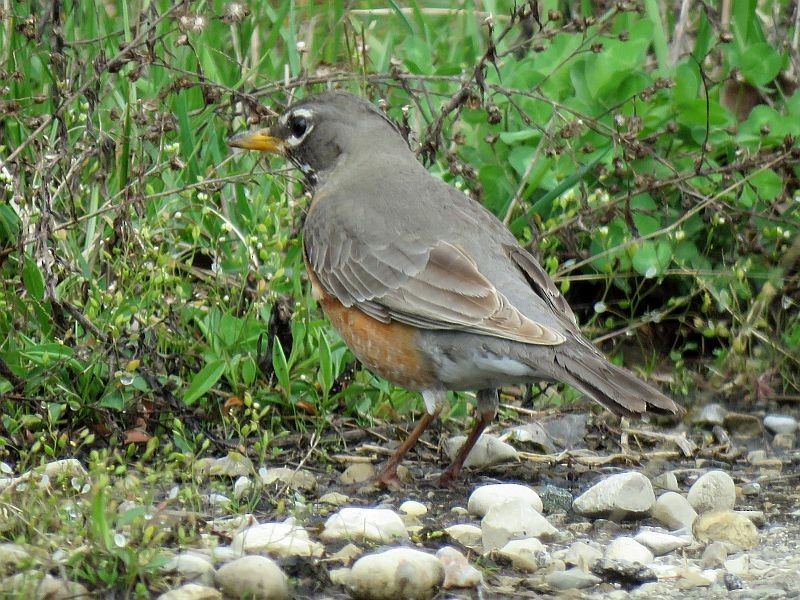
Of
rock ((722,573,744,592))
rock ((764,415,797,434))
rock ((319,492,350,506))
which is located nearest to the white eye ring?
rock ((319,492,350,506))

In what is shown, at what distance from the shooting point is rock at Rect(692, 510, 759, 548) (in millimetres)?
4059

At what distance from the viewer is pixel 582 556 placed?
3.81 metres

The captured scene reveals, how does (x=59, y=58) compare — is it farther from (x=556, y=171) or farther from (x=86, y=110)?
(x=556, y=171)

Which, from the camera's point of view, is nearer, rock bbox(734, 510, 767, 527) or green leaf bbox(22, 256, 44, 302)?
rock bbox(734, 510, 767, 527)

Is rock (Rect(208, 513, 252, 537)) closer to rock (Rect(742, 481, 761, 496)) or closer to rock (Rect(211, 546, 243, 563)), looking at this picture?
rock (Rect(211, 546, 243, 563))

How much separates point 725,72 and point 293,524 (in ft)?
12.1

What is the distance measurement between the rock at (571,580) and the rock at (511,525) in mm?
349

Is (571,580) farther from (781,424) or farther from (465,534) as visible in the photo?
(781,424)

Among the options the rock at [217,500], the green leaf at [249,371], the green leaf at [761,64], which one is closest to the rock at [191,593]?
the rock at [217,500]

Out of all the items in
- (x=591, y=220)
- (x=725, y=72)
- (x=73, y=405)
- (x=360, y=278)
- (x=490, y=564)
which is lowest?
Answer: (x=490, y=564)

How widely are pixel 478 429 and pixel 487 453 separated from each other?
16 cm

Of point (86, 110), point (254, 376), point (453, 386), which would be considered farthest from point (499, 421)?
point (86, 110)

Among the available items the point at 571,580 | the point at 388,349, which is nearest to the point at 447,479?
the point at 388,349

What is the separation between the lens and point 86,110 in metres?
4.95
